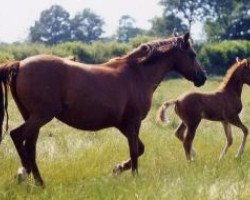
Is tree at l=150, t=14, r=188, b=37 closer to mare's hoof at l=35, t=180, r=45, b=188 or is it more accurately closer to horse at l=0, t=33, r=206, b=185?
horse at l=0, t=33, r=206, b=185

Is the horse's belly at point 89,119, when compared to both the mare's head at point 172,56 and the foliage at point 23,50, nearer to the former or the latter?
the mare's head at point 172,56

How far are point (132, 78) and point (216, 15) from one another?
80173mm

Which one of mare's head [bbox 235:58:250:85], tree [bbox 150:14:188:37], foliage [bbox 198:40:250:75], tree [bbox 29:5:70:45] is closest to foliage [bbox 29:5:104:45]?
tree [bbox 29:5:70:45]

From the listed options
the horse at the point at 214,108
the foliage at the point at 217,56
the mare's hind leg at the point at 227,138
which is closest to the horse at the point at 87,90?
the horse at the point at 214,108

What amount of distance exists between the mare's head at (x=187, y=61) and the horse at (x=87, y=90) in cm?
2

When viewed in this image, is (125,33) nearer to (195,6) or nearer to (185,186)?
(195,6)

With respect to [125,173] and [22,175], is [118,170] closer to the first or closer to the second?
[125,173]

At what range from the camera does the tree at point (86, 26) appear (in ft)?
404

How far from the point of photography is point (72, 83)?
24.8ft

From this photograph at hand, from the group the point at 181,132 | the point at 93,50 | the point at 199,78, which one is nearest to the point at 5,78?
the point at 199,78

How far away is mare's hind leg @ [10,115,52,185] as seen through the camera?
728 centimetres

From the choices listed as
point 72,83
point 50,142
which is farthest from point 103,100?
point 50,142

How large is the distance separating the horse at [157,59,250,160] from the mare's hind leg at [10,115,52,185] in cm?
371

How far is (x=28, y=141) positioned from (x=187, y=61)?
131 inches
